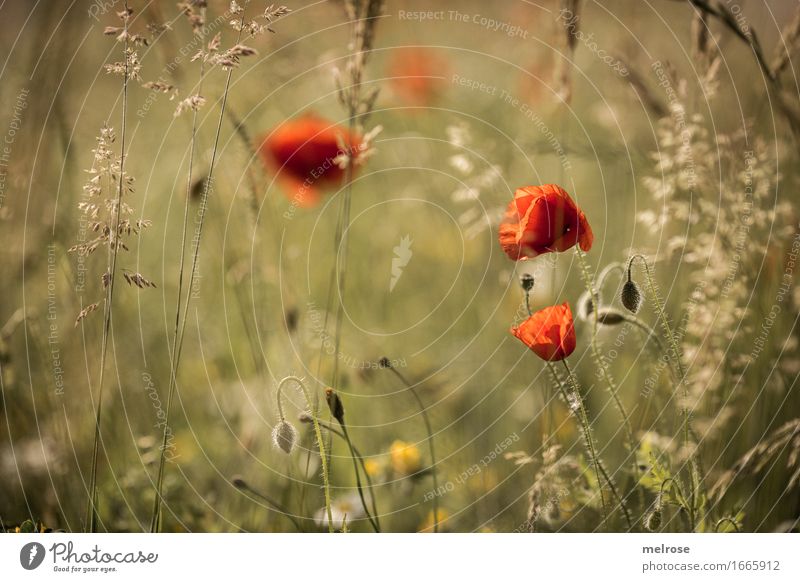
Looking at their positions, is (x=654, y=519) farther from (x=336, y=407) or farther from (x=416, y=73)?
(x=416, y=73)

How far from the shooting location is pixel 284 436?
910mm

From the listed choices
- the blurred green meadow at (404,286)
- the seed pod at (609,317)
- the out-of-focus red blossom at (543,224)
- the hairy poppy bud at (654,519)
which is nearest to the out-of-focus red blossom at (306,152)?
the blurred green meadow at (404,286)

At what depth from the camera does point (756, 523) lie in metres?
0.98

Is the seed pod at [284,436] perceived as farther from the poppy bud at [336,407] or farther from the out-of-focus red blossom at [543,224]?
the out-of-focus red blossom at [543,224]

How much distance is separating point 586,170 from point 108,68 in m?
0.68

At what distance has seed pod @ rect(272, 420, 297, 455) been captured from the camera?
0.90m

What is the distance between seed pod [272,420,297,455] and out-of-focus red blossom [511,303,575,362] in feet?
1.00

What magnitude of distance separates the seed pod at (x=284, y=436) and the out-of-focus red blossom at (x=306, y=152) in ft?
1.05

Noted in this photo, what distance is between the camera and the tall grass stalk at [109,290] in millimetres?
965

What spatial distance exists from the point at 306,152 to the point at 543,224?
35 centimetres

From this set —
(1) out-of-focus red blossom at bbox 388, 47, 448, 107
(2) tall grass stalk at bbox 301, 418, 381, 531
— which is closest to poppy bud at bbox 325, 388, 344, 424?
(2) tall grass stalk at bbox 301, 418, 381, 531

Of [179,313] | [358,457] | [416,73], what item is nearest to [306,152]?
[416,73]
